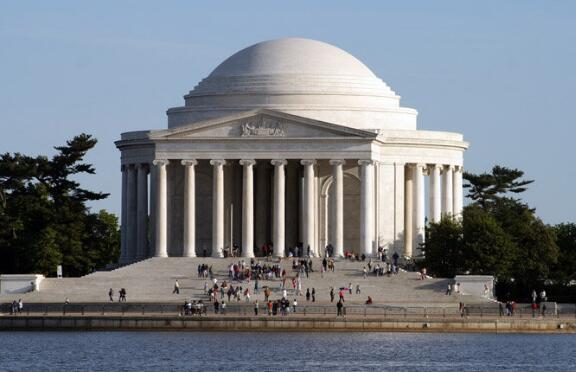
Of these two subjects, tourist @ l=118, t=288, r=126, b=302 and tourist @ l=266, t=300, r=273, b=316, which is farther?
tourist @ l=118, t=288, r=126, b=302

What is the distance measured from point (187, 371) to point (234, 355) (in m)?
11.0

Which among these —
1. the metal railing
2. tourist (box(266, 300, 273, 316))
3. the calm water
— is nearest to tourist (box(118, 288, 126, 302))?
the metal railing

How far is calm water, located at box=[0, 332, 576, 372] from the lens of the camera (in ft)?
520

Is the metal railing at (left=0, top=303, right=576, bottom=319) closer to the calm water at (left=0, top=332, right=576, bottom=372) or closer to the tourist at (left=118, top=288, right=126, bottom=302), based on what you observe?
the calm water at (left=0, top=332, right=576, bottom=372)

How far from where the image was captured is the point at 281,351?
169 m

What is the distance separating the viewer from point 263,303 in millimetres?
197500

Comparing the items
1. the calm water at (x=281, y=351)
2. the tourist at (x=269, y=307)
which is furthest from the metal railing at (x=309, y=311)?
the calm water at (x=281, y=351)

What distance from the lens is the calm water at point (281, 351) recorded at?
15850 cm

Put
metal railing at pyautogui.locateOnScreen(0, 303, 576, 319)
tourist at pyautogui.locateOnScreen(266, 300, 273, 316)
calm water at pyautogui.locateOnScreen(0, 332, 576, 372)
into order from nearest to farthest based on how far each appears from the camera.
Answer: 1. calm water at pyautogui.locateOnScreen(0, 332, 576, 372)
2. metal railing at pyautogui.locateOnScreen(0, 303, 576, 319)
3. tourist at pyautogui.locateOnScreen(266, 300, 273, 316)

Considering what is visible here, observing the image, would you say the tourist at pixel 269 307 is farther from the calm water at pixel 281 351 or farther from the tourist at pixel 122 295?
the tourist at pixel 122 295

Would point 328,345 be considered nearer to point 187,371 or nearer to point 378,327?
point 378,327

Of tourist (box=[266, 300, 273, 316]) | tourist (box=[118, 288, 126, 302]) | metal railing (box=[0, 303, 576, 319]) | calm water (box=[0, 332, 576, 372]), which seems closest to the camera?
calm water (box=[0, 332, 576, 372])

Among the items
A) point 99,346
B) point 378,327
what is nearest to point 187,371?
point 99,346

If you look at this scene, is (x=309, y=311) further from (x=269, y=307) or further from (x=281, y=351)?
(x=281, y=351)
